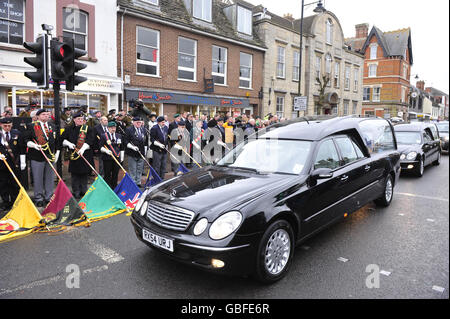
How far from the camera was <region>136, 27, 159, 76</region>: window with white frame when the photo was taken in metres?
14.5

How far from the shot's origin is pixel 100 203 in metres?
6.00

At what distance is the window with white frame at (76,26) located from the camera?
12272mm

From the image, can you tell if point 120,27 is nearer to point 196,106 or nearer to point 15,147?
point 196,106

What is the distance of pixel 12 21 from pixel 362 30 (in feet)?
157

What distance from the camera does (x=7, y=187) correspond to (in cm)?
641

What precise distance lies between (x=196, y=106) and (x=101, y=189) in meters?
11.6

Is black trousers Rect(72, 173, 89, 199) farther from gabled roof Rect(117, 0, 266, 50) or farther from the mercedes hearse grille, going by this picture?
gabled roof Rect(117, 0, 266, 50)

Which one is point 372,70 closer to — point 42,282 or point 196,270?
point 196,270

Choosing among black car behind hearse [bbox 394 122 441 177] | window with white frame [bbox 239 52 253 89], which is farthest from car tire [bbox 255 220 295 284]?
window with white frame [bbox 239 52 253 89]

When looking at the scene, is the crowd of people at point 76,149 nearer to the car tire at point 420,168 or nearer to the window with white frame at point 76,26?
the window with white frame at point 76,26

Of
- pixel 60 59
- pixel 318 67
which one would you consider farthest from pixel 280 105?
pixel 60 59

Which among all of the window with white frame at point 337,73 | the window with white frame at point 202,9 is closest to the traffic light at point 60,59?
the window with white frame at point 202,9

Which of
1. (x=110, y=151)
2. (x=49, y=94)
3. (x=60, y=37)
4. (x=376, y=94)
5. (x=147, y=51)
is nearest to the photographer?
(x=110, y=151)

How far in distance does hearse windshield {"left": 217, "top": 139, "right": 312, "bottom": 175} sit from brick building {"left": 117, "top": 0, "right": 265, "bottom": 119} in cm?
983
